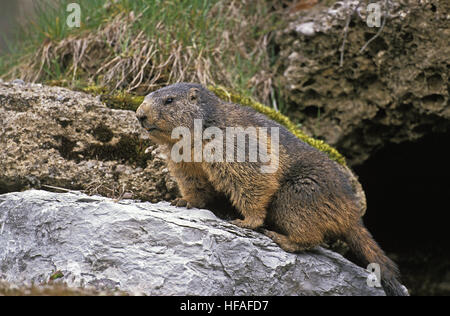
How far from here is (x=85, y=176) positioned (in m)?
5.86

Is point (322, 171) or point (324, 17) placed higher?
point (324, 17)

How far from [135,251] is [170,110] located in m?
1.51

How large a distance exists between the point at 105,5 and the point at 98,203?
4.45m

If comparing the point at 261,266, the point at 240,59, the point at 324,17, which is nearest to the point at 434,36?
the point at 324,17

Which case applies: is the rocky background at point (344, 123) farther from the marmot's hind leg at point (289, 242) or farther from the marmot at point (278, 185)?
the marmot at point (278, 185)

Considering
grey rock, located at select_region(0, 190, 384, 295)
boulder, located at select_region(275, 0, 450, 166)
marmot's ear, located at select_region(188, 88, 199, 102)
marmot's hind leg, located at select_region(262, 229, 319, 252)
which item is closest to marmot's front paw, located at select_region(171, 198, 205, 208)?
Result: grey rock, located at select_region(0, 190, 384, 295)

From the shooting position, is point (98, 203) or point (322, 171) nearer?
point (98, 203)

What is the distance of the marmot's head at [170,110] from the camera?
17.3 ft

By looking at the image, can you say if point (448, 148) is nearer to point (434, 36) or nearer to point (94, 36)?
point (434, 36)

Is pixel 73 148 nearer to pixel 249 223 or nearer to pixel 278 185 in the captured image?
pixel 249 223

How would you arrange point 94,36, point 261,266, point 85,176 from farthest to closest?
point 94,36
point 85,176
point 261,266

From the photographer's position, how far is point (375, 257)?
17.6ft

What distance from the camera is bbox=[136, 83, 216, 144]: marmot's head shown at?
5.26 metres

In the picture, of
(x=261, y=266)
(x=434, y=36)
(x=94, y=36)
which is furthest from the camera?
(x=94, y=36)
